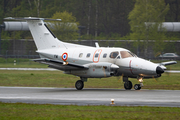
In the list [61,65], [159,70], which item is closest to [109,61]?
[61,65]

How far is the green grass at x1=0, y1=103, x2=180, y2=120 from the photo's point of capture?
12273 millimetres

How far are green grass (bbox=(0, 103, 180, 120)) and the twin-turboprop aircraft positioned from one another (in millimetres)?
8691

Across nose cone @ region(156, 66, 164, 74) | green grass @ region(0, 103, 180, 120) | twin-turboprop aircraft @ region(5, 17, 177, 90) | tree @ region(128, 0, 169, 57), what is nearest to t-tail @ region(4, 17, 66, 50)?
twin-turboprop aircraft @ region(5, 17, 177, 90)

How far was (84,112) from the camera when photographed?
13.3 meters

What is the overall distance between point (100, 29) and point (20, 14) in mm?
23208

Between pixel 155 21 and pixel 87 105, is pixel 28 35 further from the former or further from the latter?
pixel 87 105

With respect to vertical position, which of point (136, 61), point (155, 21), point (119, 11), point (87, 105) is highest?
point (119, 11)

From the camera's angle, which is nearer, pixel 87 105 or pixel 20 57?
pixel 87 105

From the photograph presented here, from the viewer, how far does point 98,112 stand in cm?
1325

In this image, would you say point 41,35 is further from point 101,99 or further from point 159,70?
point 101,99

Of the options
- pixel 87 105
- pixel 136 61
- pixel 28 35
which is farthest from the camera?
pixel 28 35

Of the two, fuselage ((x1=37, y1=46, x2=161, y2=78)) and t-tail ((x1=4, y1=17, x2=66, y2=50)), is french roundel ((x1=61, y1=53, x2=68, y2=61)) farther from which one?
t-tail ((x1=4, y1=17, x2=66, y2=50))

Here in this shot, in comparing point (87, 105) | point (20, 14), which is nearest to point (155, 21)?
point (20, 14)

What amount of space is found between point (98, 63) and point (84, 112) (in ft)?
35.7
